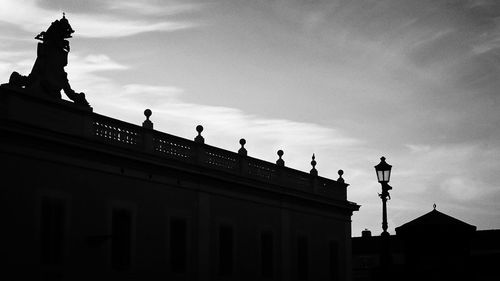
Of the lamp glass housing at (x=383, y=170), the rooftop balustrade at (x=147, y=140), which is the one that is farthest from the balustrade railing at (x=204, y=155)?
the lamp glass housing at (x=383, y=170)

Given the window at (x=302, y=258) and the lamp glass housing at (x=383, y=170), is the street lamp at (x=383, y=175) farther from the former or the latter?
the window at (x=302, y=258)

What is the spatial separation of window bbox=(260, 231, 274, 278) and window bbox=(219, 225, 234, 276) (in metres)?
2.26

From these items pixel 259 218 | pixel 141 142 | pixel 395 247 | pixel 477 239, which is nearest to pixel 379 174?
pixel 141 142

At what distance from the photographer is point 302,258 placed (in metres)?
37.5

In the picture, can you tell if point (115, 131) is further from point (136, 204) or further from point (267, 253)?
point (267, 253)

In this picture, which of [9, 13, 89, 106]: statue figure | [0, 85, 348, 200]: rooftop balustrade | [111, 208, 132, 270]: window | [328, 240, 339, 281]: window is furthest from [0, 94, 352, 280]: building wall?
[9, 13, 89, 106]: statue figure

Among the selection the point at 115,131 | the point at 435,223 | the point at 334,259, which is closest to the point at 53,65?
the point at 115,131

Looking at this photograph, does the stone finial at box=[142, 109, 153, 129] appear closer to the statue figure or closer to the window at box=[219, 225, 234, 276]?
the statue figure

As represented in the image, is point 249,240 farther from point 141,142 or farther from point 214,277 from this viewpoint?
point 141,142

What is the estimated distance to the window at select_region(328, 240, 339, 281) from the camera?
130 feet

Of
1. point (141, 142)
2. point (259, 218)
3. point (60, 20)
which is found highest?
point (60, 20)

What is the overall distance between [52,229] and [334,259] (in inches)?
698

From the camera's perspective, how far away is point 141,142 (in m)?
29.3

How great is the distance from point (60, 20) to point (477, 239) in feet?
168
